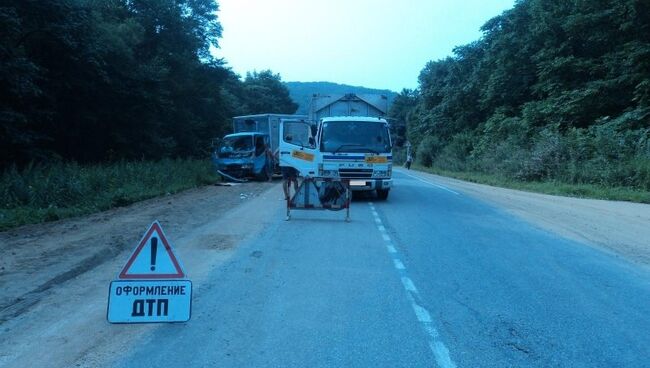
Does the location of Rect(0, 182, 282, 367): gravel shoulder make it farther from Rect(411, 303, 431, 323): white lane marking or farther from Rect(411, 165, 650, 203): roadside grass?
Rect(411, 165, 650, 203): roadside grass

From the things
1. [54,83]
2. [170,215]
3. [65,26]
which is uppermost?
[65,26]

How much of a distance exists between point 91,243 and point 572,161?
25497 mm

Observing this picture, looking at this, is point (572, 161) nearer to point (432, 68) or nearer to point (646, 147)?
point (646, 147)

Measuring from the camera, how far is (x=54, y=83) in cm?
2559

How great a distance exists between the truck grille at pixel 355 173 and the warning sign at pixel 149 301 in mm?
12434

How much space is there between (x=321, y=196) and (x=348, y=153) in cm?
384

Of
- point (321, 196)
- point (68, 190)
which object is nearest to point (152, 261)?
point (321, 196)

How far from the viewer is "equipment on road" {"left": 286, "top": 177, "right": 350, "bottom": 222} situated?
1438cm

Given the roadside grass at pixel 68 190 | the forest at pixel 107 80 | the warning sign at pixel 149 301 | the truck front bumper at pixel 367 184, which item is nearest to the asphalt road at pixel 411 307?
the warning sign at pixel 149 301

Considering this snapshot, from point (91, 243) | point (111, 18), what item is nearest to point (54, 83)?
point (111, 18)

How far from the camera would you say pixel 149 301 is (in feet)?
18.9

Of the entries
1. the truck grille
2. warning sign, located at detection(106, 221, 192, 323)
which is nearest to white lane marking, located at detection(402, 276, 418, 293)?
warning sign, located at detection(106, 221, 192, 323)

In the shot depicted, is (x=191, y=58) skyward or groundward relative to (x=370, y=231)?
skyward

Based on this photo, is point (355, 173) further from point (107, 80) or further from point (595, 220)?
point (107, 80)
